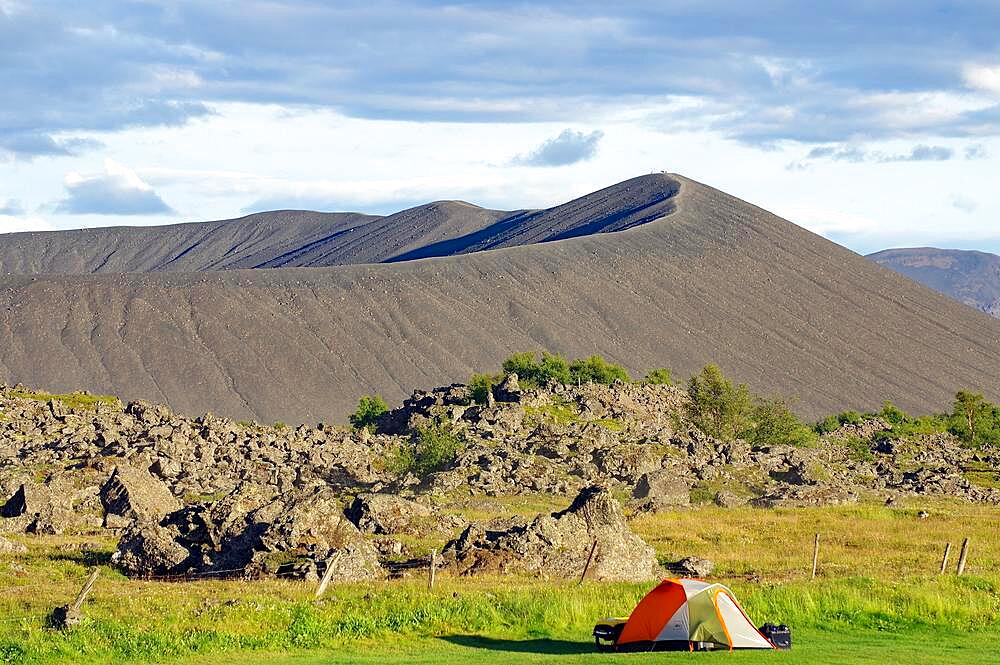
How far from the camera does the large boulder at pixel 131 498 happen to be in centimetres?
4372

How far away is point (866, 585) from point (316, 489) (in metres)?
16.3

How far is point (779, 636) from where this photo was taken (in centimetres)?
2158

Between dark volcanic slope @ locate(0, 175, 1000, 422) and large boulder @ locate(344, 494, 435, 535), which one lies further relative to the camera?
dark volcanic slope @ locate(0, 175, 1000, 422)

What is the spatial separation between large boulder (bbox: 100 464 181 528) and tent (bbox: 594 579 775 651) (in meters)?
24.6

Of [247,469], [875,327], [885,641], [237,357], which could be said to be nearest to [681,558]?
[885,641]

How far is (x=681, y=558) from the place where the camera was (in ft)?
117

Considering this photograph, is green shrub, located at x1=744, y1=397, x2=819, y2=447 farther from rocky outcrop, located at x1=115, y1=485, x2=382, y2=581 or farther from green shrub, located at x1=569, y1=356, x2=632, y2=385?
rocky outcrop, located at x1=115, y1=485, x2=382, y2=581

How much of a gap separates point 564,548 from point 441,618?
9456 mm

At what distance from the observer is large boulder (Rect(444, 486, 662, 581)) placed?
3203 centimetres

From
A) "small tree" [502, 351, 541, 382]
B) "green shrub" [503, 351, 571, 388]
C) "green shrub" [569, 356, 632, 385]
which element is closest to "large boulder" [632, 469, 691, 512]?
"green shrub" [503, 351, 571, 388]

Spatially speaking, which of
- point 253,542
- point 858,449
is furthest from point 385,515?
point 858,449

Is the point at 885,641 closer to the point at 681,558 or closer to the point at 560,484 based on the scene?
the point at 681,558

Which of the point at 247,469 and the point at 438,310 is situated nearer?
the point at 247,469

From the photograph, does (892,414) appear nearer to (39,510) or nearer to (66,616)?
(39,510)
